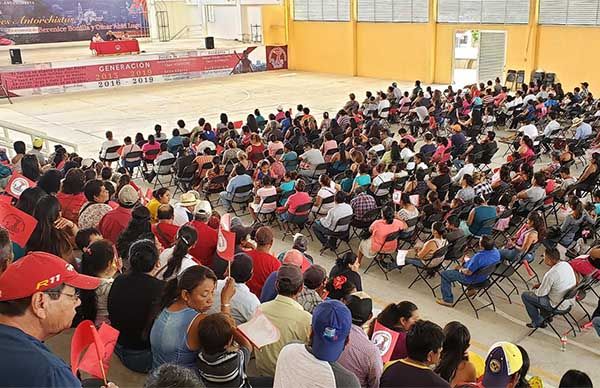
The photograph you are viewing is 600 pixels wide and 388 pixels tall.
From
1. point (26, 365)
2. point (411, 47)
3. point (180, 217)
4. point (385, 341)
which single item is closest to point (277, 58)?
point (411, 47)

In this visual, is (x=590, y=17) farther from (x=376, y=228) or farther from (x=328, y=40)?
(x=376, y=228)

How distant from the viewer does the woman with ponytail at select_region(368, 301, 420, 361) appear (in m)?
4.21

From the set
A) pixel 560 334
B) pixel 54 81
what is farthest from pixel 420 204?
pixel 54 81

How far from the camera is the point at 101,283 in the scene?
4.43 m

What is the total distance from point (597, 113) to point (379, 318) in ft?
41.4

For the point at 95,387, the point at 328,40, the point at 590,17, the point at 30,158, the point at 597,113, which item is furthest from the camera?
the point at 328,40

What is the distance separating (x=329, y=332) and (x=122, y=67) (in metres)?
26.5

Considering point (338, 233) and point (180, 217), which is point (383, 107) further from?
point (180, 217)

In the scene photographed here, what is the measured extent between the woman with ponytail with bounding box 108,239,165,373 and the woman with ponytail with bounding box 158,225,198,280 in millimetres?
588

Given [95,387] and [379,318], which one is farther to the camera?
[379,318]

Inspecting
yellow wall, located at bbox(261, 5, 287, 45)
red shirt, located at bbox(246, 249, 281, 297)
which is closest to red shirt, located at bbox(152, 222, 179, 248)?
red shirt, located at bbox(246, 249, 281, 297)

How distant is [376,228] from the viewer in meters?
7.70

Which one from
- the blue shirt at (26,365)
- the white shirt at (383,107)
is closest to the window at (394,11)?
the white shirt at (383,107)

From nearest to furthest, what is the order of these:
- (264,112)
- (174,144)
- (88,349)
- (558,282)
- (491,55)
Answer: (88,349) → (558,282) → (174,144) → (264,112) → (491,55)
